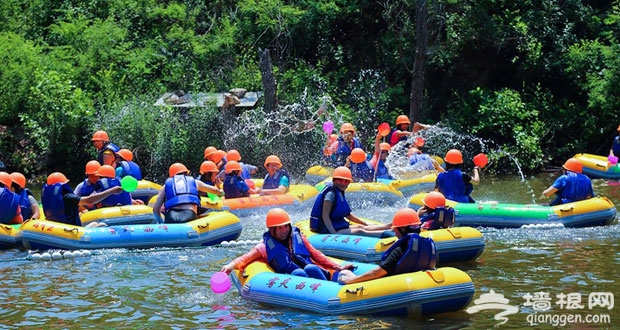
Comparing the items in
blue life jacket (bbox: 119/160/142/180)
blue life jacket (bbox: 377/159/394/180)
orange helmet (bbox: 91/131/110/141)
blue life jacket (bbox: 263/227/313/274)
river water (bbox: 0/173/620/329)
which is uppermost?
orange helmet (bbox: 91/131/110/141)

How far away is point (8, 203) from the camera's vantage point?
41.8 ft

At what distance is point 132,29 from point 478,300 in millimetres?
16594

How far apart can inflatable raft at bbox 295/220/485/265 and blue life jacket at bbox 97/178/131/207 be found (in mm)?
3536

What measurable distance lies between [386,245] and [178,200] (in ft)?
10.3

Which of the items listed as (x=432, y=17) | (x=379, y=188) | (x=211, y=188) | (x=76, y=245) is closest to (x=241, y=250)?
(x=211, y=188)

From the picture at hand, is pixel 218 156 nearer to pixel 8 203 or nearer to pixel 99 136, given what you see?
pixel 99 136

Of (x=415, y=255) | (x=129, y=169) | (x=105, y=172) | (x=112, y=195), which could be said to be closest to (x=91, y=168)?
(x=105, y=172)

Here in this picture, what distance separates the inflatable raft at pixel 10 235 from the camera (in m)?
12.6

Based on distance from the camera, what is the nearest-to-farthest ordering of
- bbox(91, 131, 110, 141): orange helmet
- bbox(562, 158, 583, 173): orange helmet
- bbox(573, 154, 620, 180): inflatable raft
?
bbox(562, 158, 583, 173): orange helmet < bbox(91, 131, 110, 141): orange helmet < bbox(573, 154, 620, 180): inflatable raft

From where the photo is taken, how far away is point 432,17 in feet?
70.3

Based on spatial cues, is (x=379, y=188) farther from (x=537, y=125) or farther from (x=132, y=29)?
(x=132, y=29)

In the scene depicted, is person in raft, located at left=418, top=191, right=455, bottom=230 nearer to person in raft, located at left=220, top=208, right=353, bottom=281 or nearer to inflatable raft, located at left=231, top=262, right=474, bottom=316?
person in raft, located at left=220, top=208, right=353, bottom=281

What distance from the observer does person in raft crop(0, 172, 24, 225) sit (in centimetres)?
1269

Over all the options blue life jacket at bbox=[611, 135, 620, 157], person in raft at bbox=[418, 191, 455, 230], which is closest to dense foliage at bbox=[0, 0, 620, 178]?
blue life jacket at bbox=[611, 135, 620, 157]
